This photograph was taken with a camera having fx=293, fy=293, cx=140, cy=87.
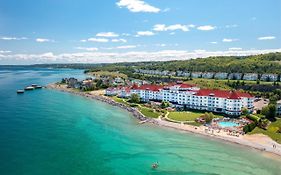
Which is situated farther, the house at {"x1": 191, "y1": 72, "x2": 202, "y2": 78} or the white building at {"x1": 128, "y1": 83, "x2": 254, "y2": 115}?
the house at {"x1": 191, "y1": 72, "x2": 202, "y2": 78}

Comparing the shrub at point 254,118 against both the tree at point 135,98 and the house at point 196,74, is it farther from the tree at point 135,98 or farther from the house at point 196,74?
the house at point 196,74

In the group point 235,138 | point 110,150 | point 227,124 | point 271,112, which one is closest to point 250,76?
point 271,112

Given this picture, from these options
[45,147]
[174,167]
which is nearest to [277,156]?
[174,167]

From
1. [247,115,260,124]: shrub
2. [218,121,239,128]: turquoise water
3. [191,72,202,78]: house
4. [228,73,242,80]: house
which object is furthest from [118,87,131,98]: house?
[191,72,202,78]: house

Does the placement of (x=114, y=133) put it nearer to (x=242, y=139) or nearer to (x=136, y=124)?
(x=136, y=124)

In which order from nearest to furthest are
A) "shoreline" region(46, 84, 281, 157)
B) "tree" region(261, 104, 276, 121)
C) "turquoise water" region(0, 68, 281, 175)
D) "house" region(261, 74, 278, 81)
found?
1. "turquoise water" region(0, 68, 281, 175)
2. "shoreline" region(46, 84, 281, 157)
3. "tree" region(261, 104, 276, 121)
4. "house" region(261, 74, 278, 81)

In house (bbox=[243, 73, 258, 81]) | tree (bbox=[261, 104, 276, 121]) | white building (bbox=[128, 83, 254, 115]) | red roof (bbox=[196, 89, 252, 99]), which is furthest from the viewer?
house (bbox=[243, 73, 258, 81])

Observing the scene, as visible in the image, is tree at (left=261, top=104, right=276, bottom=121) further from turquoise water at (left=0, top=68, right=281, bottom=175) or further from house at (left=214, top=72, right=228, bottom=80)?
house at (left=214, top=72, right=228, bottom=80)
